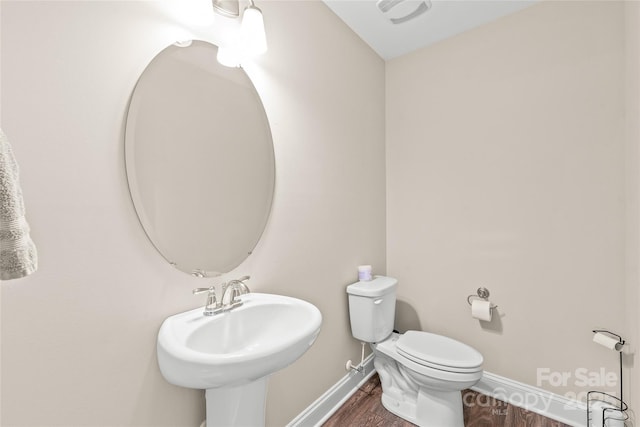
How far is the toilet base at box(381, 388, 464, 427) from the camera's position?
1462 mm

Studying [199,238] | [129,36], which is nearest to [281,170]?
[199,238]

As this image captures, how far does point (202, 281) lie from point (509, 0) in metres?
2.20

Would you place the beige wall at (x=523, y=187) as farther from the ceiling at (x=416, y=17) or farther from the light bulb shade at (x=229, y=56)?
the light bulb shade at (x=229, y=56)

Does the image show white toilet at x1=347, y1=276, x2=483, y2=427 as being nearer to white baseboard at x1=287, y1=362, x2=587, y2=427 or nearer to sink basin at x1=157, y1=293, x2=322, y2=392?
white baseboard at x1=287, y1=362, x2=587, y2=427

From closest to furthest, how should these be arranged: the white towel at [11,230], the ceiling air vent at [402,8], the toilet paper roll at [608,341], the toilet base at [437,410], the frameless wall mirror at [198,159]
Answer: the white towel at [11,230] → the frameless wall mirror at [198,159] → the toilet paper roll at [608,341] → the toilet base at [437,410] → the ceiling air vent at [402,8]

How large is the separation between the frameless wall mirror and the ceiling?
3.24ft

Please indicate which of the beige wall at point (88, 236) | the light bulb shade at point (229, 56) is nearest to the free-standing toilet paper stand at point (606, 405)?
the beige wall at point (88, 236)

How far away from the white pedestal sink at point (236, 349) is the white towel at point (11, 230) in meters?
0.41

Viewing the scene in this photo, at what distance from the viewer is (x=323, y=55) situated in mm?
1632

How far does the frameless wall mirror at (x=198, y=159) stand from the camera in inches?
36.3

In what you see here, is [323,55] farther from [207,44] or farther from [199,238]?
[199,238]

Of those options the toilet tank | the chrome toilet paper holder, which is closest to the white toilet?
the toilet tank

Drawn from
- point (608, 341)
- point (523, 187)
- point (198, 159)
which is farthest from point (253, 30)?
point (608, 341)

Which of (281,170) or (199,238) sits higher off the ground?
(281,170)
